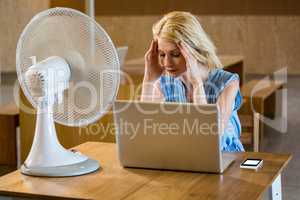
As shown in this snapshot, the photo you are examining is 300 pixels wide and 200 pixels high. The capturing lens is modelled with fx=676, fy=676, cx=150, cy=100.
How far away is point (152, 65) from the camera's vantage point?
315cm

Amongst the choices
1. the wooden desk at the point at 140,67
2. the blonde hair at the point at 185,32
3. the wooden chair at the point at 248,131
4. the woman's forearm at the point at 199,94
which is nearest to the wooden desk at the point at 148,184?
the woman's forearm at the point at 199,94

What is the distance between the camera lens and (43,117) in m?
2.42

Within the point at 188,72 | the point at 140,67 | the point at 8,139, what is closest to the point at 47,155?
the point at 188,72

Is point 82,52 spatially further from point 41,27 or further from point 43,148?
point 43,148

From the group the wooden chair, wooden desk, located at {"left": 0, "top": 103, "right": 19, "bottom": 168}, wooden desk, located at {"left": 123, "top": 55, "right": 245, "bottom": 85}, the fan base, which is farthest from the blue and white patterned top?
wooden desk, located at {"left": 123, "top": 55, "right": 245, "bottom": 85}

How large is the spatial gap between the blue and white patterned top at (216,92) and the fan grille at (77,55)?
0.80 metres

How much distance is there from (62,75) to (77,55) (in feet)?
0.30

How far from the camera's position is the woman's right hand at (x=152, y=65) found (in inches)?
122

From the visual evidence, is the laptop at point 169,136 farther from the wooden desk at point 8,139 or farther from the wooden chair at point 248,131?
the wooden chair at point 248,131

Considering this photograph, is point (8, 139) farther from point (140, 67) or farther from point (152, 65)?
point (140, 67)

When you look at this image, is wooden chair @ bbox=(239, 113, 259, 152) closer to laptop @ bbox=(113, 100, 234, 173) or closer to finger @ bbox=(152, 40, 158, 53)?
finger @ bbox=(152, 40, 158, 53)

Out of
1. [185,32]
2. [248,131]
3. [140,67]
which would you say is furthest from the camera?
[140,67]

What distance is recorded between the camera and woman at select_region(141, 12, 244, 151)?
9.70 feet

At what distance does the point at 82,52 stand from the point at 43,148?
1.23ft
